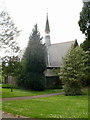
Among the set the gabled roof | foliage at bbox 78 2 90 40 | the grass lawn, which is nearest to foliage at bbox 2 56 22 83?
the grass lawn

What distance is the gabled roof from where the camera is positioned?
91.8 ft

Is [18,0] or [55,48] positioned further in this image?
[55,48]

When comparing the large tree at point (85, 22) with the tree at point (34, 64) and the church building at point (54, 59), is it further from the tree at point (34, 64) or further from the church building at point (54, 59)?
the church building at point (54, 59)

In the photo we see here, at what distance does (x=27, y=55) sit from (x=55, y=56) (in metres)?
7.99

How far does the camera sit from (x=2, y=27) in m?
14.6

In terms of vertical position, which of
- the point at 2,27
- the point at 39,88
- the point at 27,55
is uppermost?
the point at 2,27

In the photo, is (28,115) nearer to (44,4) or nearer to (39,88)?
(44,4)

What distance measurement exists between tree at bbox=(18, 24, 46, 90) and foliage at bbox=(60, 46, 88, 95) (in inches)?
218

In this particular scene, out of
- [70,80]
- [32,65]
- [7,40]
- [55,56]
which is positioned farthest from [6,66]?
[55,56]

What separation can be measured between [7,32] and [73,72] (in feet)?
23.3

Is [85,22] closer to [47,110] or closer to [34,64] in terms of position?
[34,64]

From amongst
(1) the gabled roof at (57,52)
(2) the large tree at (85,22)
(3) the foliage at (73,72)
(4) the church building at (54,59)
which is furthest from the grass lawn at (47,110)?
(1) the gabled roof at (57,52)

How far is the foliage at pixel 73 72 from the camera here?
16.0 meters

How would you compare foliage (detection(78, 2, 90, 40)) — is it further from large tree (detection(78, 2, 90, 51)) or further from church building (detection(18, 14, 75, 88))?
church building (detection(18, 14, 75, 88))
